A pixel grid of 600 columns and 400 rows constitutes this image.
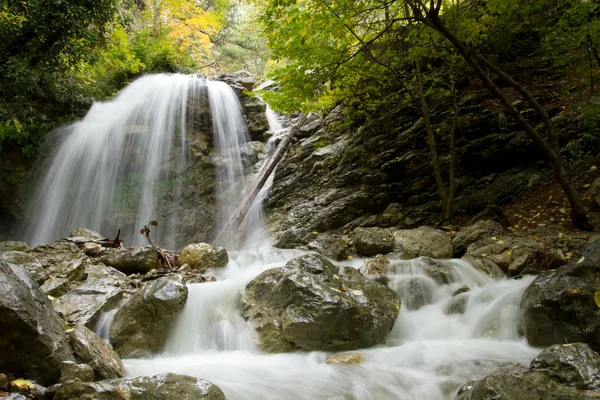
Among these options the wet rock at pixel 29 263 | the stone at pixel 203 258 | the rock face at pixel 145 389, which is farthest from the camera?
the stone at pixel 203 258

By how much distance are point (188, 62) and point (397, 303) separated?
1571cm

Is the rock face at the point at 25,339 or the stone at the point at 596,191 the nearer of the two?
the rock face at the point at 25,339

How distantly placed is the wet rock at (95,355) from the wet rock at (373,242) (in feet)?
15.5

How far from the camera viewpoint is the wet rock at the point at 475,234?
20.3ft

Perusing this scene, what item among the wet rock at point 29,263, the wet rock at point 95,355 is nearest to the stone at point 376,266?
the wet rock at point 95,355

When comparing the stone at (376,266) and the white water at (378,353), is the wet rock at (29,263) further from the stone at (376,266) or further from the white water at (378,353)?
the stone at (376,266)

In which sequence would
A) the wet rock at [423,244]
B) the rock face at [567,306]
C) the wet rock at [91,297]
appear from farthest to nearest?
1. the wet rock at [423,244]
2. the wet rock at [91,297]
3. the rock face at [567,306]

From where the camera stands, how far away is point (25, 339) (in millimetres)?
2566

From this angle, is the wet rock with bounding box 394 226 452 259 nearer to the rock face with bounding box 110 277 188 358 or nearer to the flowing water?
the flowing water

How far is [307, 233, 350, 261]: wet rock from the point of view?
7.01 meters

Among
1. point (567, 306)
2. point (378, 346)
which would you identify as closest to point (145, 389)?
point (378, 346)

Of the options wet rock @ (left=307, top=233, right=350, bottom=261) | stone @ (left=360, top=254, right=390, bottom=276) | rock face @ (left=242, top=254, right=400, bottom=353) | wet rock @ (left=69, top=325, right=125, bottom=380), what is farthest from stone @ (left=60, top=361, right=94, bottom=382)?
wet rock @ (left=307, top=233, right=350, bottom=261)

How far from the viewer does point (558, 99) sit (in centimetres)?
760

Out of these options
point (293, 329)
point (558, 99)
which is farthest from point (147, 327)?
point (558, 99)
